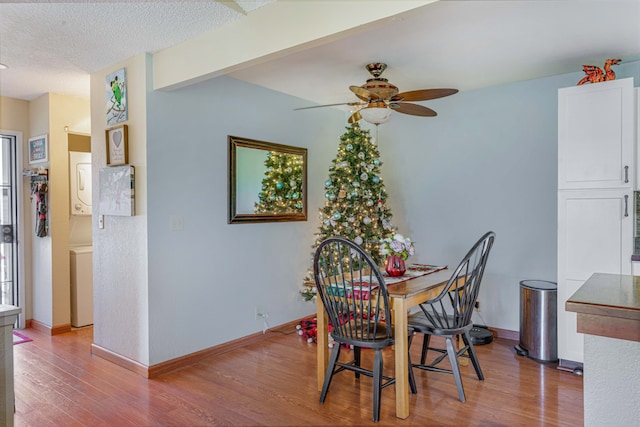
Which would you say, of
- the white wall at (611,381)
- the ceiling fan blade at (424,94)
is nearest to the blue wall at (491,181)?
the ceiling fan blade at (424,94)

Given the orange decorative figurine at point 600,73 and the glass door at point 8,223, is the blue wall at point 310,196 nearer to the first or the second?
the orange decorative figurine at point 600,73

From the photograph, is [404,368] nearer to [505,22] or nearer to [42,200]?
[505,22]

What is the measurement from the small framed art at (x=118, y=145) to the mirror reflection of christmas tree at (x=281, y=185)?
4.02 ft

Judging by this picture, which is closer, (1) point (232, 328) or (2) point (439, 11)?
(2) point (439, 11)

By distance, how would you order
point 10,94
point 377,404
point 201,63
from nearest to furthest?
1. point 377,404
2. point 201,63
3. point 10,94

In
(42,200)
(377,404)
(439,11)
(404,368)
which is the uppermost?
Result: (439,11)

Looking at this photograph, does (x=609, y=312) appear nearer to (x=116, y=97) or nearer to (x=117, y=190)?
(x=117, y=190)

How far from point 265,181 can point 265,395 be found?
6.55 feet

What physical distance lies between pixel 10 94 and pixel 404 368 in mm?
4537

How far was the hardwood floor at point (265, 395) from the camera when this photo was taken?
2512 mm

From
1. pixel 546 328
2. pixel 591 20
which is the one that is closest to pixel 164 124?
pixel 591 20

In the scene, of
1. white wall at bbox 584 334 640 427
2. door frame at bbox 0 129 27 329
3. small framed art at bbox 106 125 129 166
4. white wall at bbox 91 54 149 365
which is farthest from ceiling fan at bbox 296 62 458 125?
door frame at bbox 0 129 27 329

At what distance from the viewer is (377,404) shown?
8.09 feet

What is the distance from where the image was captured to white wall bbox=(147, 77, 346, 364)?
10.7ft
